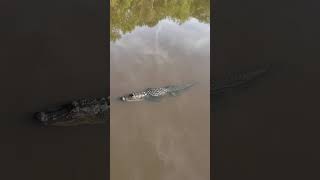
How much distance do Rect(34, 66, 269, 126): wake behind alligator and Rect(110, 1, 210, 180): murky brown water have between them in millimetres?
88

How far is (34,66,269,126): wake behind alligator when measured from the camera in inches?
158

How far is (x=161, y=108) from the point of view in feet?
15.5
